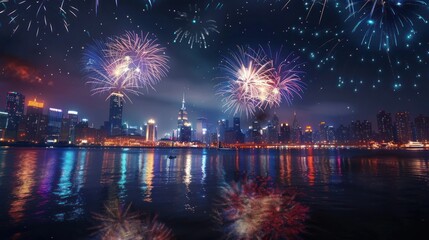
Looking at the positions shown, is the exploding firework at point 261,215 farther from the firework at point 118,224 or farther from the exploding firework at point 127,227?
the firework at point 118,224

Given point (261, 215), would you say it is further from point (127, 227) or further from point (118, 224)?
point (118, 224)

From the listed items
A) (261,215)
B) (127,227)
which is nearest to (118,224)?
(127,227)

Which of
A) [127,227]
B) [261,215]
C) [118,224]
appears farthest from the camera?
[261,215]

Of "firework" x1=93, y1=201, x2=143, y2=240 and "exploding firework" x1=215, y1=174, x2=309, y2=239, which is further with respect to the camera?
"exploding firework" x1=215, y1=174, x2=309, y2=239

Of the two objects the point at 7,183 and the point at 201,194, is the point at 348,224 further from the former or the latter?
the point at 7,183

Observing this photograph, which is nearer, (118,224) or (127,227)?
(127,227)

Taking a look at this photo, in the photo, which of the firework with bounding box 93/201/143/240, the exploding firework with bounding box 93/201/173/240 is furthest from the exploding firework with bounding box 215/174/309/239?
the firework with bounding box 93/201/143/240

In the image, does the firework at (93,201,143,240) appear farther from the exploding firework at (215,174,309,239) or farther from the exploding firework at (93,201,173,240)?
the exploding firework at (215,174,309,239)
